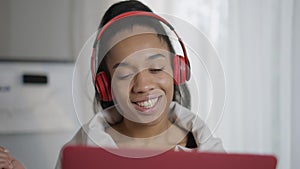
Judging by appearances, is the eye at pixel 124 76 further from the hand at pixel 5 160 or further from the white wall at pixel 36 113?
the white wall at pixel 36 113

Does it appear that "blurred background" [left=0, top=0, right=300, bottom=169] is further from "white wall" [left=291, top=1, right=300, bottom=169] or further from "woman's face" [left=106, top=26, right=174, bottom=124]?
"woman's face" [left=106, top=26, right=174, bottom=124]

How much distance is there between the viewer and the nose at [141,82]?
72 centimetres

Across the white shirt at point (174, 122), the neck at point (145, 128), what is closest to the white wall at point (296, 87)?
the white shirt at point (174, 122)

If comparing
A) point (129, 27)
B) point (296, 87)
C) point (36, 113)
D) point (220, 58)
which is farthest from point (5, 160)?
point (296, 87)

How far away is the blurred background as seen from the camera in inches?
61.1

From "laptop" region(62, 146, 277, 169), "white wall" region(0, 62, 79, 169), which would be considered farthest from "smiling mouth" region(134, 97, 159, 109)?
"white wall" region(0, 62, 79, 169)

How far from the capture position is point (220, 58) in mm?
1776

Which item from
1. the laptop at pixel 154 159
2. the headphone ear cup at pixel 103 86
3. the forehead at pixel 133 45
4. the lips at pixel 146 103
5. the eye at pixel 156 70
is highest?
the forehead at pixel 133 45

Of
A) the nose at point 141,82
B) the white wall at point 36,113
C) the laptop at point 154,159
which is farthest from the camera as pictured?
the white wall at point 36,113

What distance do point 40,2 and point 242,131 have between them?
963 mm

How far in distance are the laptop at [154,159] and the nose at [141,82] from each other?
142mm

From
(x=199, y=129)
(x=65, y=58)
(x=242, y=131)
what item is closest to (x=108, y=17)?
(x=199, y=129)

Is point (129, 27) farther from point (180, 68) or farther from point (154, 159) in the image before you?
point (154, 159)

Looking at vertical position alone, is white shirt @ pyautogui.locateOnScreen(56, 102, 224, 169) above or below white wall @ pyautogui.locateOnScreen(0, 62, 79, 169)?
above
